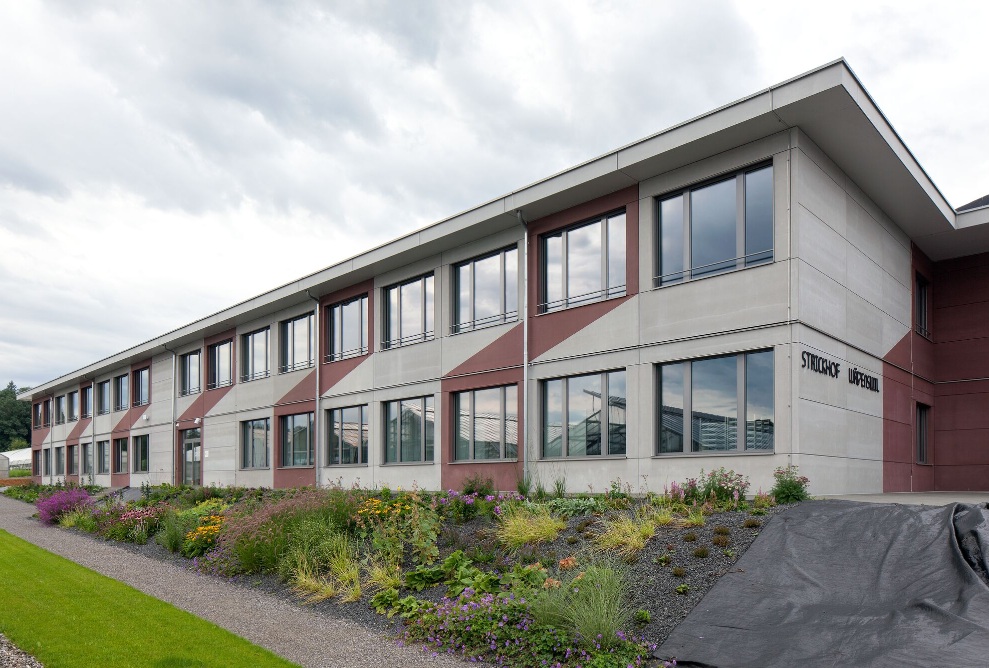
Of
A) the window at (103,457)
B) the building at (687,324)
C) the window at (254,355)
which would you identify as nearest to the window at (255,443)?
the window at (254,355)

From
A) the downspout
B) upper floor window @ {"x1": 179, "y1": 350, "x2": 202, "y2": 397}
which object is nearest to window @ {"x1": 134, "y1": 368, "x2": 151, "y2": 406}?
upper floor window @ {"x1": 179, "y1": 350, "x2": 202, "y2": 397}

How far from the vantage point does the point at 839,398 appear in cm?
1388

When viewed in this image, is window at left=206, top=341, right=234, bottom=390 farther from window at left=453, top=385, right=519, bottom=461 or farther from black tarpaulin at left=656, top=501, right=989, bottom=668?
black tarpaulin at left=656, top=501, right=989, bottom=668

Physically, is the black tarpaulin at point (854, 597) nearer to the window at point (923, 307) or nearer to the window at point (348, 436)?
the window at point (923, 307)

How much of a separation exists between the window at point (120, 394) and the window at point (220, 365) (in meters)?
9.70

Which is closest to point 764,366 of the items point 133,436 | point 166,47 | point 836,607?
point 836,607

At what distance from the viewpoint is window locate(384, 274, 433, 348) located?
20.1m

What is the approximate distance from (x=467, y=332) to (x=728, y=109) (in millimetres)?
8049

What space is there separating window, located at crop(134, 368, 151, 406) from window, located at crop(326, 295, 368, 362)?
15527 mm

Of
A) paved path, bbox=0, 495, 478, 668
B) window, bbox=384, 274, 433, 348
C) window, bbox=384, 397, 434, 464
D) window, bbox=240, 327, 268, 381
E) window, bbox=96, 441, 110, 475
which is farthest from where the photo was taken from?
window, bbox=96, 441, 110, 475

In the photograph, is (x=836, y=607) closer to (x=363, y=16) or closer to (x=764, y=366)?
(x=764, y=366)

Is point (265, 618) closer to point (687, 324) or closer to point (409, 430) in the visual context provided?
point (687, 324)

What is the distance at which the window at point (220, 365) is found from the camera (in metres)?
29.1

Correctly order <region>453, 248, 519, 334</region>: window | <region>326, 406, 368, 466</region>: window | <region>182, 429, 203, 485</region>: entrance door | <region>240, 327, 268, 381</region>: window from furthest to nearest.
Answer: <region>182, 429, 203, 485</region>: entrance door
<region>240, 327, 268, 381</region>: window
<region>326, 406, 368, 466</region>: window
<region>453, 248, 519, 334</region>: window
